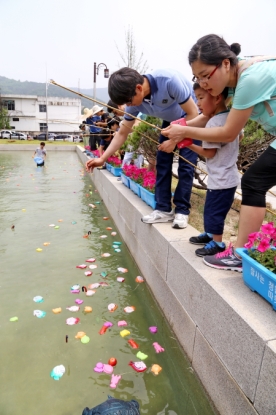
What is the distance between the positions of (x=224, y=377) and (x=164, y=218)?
155cm

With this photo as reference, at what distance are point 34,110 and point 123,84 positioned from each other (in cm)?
5065

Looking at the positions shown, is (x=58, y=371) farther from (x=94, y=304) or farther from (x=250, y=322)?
(x=250, y=322)

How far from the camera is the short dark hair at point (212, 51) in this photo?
5.56ft

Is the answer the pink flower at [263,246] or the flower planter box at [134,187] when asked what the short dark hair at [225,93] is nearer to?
the pink flower at [263,246]

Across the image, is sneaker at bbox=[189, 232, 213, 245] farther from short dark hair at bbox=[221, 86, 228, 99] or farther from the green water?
short dark hair at bbox=[221, 86, 228, 99]

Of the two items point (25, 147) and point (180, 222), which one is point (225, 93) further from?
point (25, 147)

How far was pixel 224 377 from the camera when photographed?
1510 mm

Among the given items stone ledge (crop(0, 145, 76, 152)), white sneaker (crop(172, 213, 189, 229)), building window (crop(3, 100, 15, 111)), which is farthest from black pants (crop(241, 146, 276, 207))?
building window (crop(3, 100, 15, 111))

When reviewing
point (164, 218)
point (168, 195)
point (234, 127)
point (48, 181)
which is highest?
point (234, 127)

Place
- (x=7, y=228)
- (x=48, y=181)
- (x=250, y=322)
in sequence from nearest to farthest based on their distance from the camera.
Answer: (x=250, y=322), (x=7, y=228), (x=48, y=181)

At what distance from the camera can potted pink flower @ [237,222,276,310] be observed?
1.39 m

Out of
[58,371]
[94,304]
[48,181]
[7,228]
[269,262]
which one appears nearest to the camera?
[269,262]

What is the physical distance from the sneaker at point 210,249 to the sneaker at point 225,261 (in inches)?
4.6

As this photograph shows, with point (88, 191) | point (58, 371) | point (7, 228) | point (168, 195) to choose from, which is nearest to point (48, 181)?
point (88, 191)
